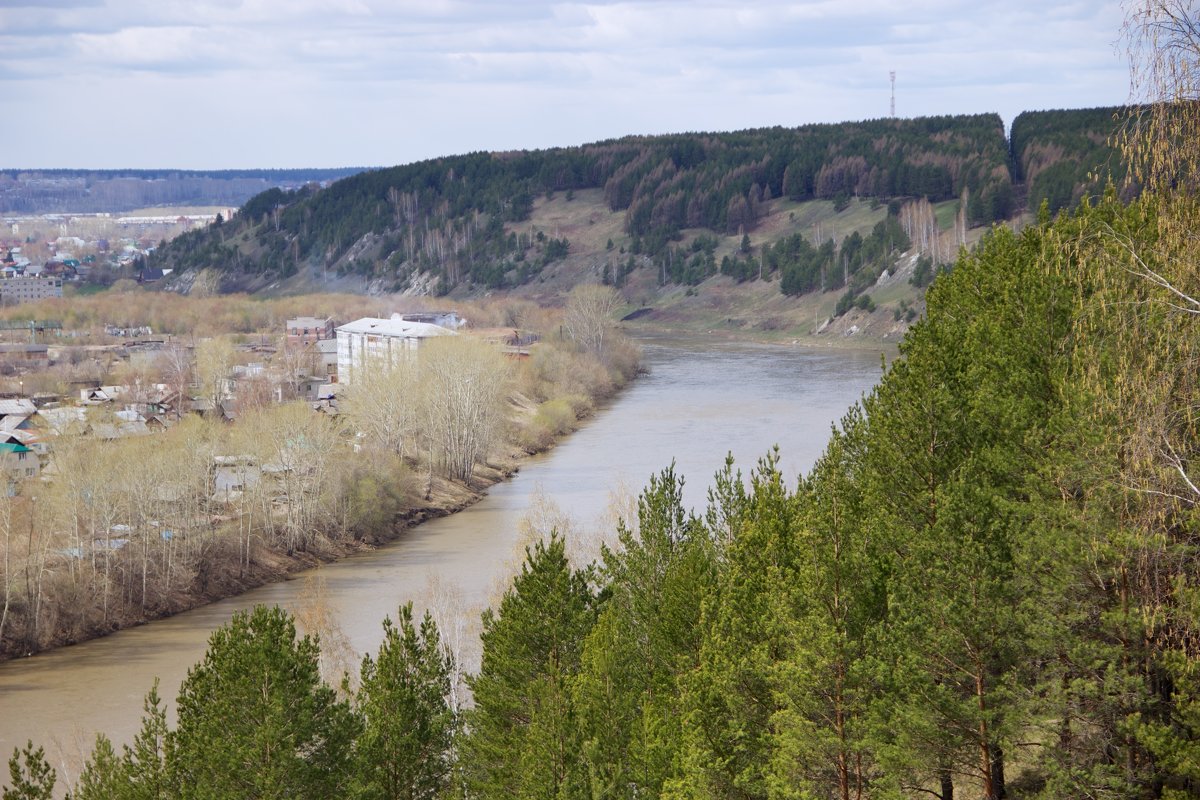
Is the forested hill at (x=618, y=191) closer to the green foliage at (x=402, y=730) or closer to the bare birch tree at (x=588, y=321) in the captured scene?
the bare birch tree at (x=588, y=321)

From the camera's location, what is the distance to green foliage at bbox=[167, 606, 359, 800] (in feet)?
47.3

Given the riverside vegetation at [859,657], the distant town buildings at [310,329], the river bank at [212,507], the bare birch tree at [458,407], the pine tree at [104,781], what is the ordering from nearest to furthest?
the riverside vegetation at [859,657] < the pine tree at [104,781] < the river bank at [212,507] < the bare birch tree at [458,407] < the distant town buildings at [310,329]

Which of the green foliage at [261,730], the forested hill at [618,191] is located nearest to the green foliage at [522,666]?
the green foliage at [261,730]

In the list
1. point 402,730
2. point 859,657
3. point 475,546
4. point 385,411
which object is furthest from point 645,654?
point 385,411

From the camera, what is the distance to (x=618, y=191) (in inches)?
5571

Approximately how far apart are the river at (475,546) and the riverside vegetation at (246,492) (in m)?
0.96

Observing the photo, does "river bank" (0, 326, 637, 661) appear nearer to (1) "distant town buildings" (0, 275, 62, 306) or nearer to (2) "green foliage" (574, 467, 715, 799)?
(2) "green foliage" (574, 467, 715, 799)

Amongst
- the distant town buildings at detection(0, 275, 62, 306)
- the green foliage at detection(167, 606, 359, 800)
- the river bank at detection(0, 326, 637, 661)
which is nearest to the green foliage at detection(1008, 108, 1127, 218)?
the river bank at detection(0, 326, 637, 661)

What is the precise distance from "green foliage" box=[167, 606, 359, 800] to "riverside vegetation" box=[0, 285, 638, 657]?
17.2m

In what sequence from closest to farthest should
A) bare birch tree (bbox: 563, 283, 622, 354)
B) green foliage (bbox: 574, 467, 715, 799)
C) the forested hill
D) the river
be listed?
green foliage (bbox: 574, 467, 715, 799), the river, bare birch tree (bbox: 563, 283, 622, 354), the forested hill

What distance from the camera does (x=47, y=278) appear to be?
478 feet

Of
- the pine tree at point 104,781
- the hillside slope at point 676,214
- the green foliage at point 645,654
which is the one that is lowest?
the pine tree at point 104,781

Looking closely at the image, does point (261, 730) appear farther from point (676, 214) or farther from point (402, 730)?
point (676, 214)

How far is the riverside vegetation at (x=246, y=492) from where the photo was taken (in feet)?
103
